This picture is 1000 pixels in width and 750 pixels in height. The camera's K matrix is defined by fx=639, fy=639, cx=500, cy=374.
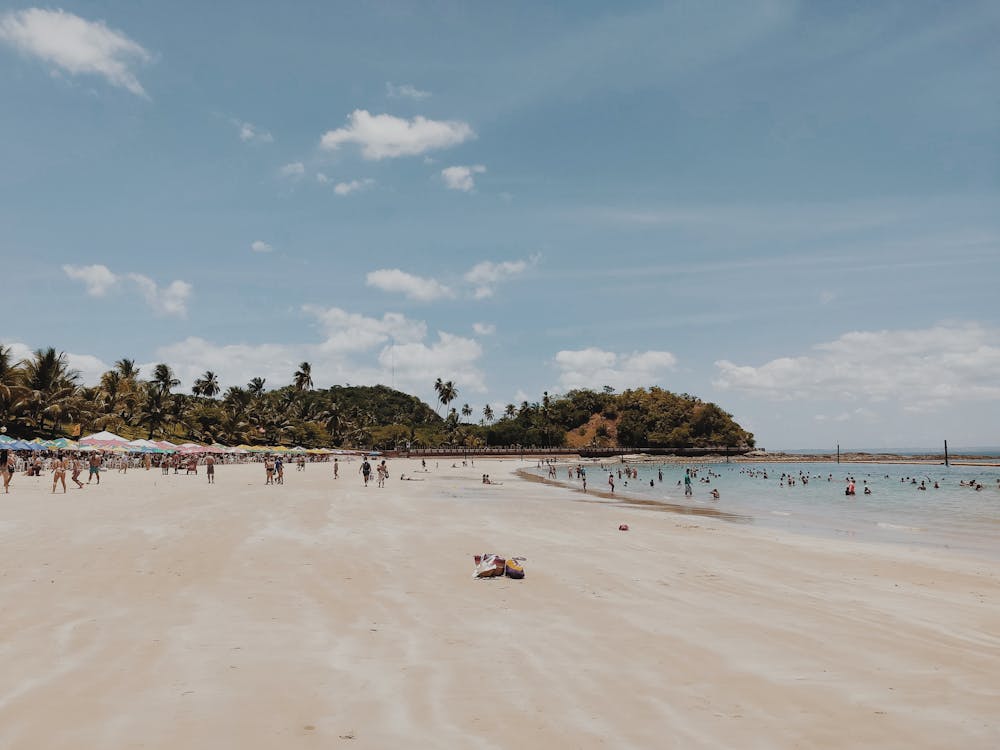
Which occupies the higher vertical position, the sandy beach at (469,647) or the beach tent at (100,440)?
the beach tent at (100,440)

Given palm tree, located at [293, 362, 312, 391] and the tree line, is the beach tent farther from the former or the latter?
palm tree, located at [293, 362, 312, 391]

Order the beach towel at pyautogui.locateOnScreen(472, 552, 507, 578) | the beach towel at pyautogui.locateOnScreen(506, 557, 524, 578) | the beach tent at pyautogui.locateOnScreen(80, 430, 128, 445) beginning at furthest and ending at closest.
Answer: the beach tent at pyautogui.locateOnScreen(80, 430, 128, 445)
the beach towel at pyautogui.locateOnScreen(506, 557, 524, 578)
the beach towel at pyautogui.locateOnScreen(472, 552, 507, 578)

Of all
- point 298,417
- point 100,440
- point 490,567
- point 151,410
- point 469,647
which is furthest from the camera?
point 298,417

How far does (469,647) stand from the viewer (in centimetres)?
730

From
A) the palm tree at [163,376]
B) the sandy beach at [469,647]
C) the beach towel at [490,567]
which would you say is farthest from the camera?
the palm tree at [163,376]

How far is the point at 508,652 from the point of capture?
282 inches

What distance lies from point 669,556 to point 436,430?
160 m

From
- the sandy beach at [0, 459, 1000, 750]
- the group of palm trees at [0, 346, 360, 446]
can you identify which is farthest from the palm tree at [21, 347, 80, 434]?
the sandy beach at [0, 459, 1000, 750]

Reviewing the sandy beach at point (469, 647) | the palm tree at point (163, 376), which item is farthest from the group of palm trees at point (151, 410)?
the sandy beach at point (469, 647)

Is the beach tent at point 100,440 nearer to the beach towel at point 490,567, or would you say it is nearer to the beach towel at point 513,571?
the beach towel at point 490,567

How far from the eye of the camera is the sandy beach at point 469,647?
5.13 m

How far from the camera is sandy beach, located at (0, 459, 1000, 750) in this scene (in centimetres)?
513

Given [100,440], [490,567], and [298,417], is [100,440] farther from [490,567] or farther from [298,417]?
[298,417]

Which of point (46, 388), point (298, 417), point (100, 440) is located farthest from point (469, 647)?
point (298, 417)
